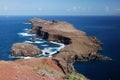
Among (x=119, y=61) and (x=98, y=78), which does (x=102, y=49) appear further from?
(x=98, y=78)

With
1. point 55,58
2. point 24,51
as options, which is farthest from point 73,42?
point 55,58

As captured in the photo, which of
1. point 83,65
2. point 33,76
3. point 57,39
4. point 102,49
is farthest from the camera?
point 57,39

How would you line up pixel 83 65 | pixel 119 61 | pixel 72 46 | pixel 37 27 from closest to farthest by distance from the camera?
pixel 83 65 → pixel 119 61 → pixel 72 46 → pixel 37 27

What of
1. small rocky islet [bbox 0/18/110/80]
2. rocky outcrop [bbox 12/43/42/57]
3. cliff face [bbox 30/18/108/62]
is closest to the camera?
small rocky islet [bbox 0/18/110/80]

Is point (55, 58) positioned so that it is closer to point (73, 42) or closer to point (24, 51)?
point (24, 51)

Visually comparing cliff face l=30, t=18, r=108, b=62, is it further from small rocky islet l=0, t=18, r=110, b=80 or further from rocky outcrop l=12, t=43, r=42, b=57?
rocky outcrop l=12, t=43, r=42, b=57

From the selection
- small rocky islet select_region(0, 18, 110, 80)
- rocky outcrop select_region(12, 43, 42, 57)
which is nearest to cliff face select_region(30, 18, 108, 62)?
small rocky islet select_region(0, 18, 110, 80)

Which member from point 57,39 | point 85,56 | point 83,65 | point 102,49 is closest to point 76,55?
point 85,56

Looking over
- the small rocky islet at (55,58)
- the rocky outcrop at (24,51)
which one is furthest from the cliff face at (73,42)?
the rocky outcrop at (24,51)
